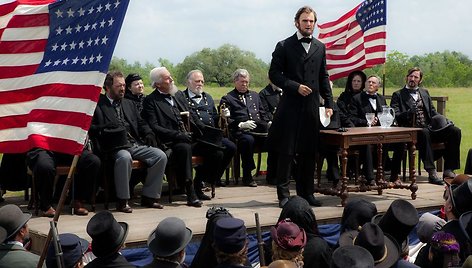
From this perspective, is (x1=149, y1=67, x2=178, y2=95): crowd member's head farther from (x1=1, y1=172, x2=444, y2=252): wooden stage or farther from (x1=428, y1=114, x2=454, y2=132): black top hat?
(x1=428, y1=114, x2=454, y2=132): black top hat

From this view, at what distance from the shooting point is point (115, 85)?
9.02m

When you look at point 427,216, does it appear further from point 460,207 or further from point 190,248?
point 190,248

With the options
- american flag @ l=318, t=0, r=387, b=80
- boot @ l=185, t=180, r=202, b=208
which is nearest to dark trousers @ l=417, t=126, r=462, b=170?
american flag @ l=318, t=0, r=387, b=80

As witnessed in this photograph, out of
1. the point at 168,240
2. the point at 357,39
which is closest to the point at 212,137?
the point at 357,39

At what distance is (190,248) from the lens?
24.9 feet

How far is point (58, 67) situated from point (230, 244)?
7.24 ft

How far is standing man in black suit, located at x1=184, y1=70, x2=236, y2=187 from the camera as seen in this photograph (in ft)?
32.0

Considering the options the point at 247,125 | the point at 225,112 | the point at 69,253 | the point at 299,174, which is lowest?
the point at 69,253

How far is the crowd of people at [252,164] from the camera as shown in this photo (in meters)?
4.84

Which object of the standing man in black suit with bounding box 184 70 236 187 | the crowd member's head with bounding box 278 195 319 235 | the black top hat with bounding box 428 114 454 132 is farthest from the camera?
the black top hat with bounding box 428 114 454 132

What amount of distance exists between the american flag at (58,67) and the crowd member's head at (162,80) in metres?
3.20

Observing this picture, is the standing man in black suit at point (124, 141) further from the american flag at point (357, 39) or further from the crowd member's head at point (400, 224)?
the american flag at point (357, 39)

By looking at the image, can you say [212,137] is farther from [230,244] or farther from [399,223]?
[230,244]

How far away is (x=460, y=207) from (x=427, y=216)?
0.40 metres
